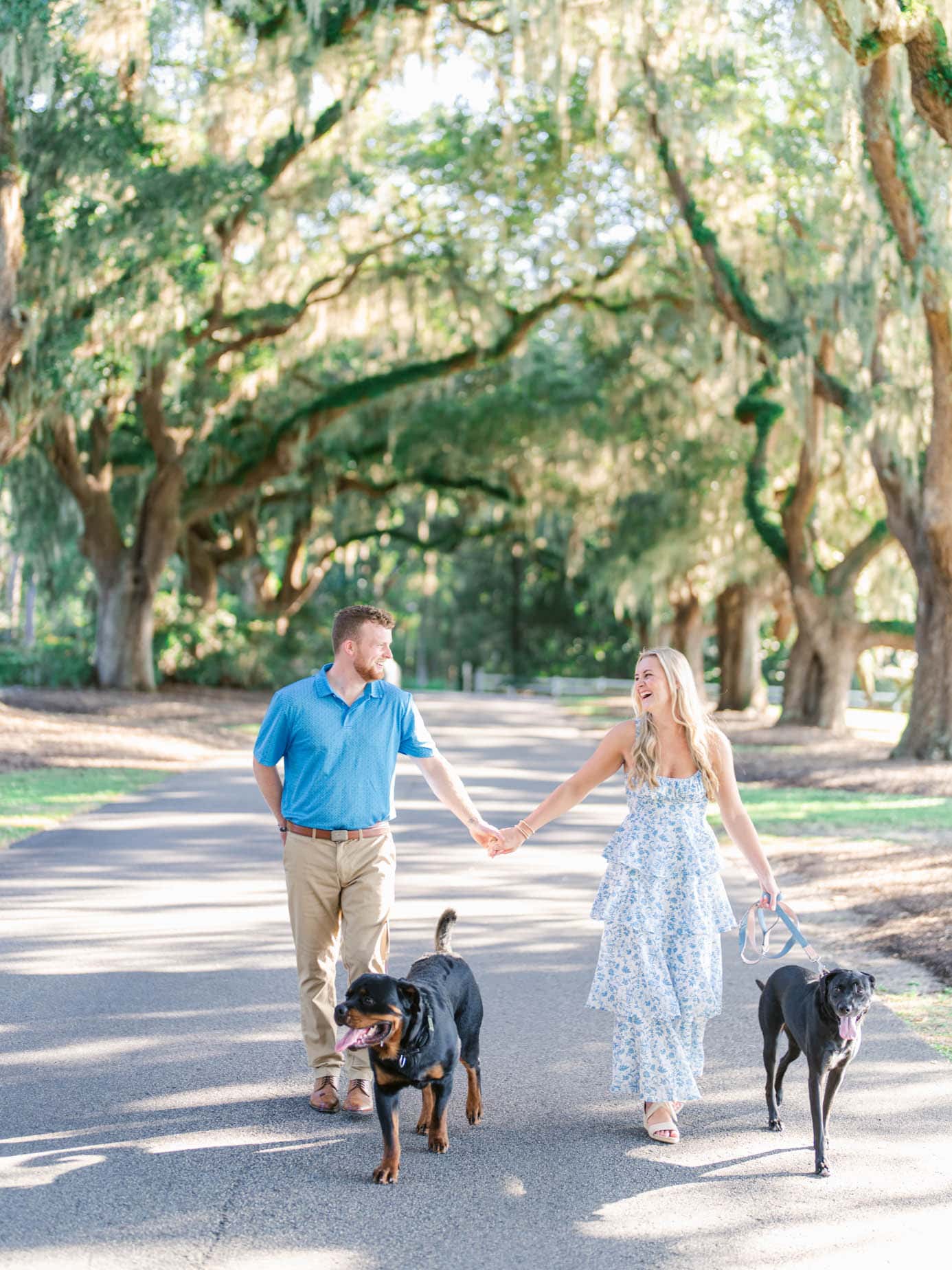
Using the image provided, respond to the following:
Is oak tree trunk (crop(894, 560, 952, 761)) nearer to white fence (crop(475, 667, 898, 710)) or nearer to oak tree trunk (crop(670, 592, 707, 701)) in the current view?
oak tree trunk (crop(670, 592, 707, 701))

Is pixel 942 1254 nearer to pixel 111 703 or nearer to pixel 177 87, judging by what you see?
pixel 177 87

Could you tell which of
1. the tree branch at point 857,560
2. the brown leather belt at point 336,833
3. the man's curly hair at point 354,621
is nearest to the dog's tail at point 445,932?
the brown leather belt at point 336,833

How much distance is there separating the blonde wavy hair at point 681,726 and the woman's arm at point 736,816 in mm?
36

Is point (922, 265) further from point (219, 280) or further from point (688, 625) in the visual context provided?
point (688, 625)

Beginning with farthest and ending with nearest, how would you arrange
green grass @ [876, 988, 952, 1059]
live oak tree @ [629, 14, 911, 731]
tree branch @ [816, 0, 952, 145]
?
1. live oak tree @ [629, 14, 911, 731]
2. tree branch @ [816, 0, 952, 145]
3. green grass @ [876, 988, 952, 1059]

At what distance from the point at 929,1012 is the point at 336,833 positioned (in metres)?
3.38

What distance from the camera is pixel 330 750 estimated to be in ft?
17.7

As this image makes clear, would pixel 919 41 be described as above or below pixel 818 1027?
above

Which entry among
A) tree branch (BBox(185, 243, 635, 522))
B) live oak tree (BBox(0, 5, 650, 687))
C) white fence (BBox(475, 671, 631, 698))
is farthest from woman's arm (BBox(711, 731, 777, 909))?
white fence (BBox(475, 671, 631, 698))

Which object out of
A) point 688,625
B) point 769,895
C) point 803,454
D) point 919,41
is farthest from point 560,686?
point 769,895

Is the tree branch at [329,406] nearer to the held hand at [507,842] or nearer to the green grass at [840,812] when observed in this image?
the green grass at [840,812]

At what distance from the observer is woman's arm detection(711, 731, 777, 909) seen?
5.36 m

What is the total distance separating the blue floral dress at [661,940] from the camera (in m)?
5.13

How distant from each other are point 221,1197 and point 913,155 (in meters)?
15.8
